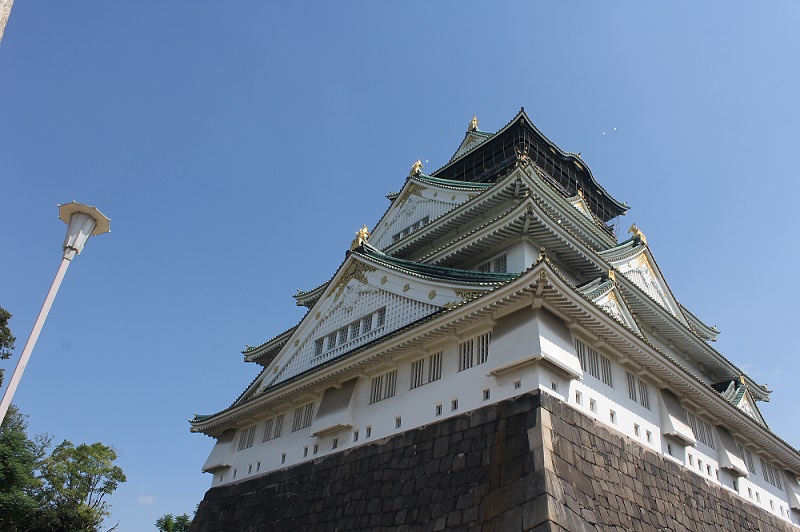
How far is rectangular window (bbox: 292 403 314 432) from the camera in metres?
18.4

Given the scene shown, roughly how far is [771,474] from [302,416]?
15.8m

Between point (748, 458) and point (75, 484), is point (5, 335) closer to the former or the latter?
point (75, 484)

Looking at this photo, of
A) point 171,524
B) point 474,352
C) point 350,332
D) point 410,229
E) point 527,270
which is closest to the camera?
point 527,270

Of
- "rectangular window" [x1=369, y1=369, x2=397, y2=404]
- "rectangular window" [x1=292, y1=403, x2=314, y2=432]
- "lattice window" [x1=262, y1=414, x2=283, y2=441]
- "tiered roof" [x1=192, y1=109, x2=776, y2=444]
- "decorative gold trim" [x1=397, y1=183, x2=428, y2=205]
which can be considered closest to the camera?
"tiered roof" [x1=192, y1=109, x2=776, y2=444]

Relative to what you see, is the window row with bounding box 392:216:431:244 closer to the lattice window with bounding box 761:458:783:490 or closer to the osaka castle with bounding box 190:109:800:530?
the osaka castle with bounding box 190:109:800:530

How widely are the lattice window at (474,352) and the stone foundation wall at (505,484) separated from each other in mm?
1345

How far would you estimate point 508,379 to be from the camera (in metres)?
13.7

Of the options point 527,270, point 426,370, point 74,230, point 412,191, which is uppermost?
point 412,191

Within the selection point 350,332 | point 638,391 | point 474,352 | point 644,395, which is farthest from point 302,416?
point 644,395

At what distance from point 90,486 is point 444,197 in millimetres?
27607

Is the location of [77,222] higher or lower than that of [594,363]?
lower

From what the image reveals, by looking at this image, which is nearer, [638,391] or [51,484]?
[638,391]

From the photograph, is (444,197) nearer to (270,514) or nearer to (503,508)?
(270,514)

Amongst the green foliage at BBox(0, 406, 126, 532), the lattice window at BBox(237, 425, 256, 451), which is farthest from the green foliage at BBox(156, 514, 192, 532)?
the lattice window at BBox(237, 425, 256, 451)
